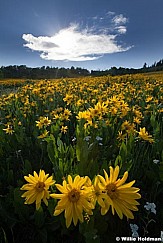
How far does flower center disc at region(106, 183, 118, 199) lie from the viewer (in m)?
0.84

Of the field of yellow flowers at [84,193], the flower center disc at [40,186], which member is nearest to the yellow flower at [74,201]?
the field of yellow flowers at [84,193]

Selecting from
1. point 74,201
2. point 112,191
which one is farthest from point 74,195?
point 112,191

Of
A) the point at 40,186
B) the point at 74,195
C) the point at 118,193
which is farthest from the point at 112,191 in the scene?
the point at 40,186

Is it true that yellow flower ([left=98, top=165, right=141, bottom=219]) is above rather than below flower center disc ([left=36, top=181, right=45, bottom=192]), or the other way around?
above

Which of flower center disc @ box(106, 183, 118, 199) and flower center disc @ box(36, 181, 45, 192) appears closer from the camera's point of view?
flower center disc @ box(106, 183, 118, 199)

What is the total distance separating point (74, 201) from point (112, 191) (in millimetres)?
146

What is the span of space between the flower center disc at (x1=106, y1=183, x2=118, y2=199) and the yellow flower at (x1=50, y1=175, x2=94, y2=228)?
7 centimetres

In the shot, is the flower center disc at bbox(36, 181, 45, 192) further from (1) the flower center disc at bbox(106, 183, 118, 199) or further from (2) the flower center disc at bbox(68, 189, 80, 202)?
(1) the flower center disc at bbox(106, 183, 118, 199)

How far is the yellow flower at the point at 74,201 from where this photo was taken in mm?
825

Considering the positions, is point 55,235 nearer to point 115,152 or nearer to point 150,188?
point 150,188

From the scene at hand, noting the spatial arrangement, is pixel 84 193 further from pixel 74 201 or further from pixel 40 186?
pixel 40 186

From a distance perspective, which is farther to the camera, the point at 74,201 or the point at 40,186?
the point at 40,186

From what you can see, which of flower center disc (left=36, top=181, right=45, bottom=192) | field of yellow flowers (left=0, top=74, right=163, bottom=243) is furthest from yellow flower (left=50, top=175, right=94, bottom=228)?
flower center disc (left=36, top=181, right=45, bottom=192)

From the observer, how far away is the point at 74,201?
0.83 metres
